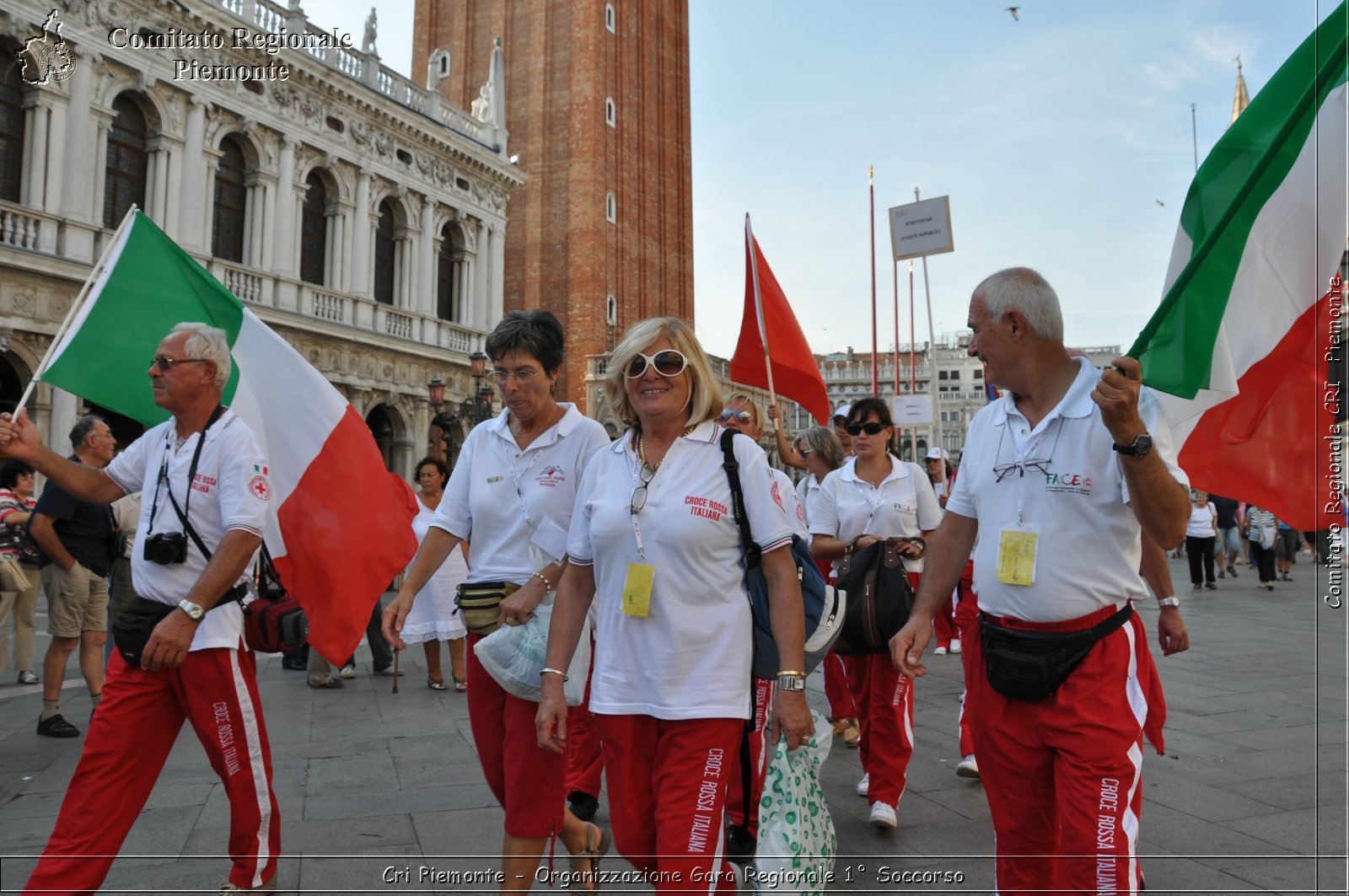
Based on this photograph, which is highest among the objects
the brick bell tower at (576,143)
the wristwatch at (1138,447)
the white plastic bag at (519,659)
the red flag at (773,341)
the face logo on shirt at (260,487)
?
the brick bell tower at (576,143)

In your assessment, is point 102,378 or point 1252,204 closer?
point 1252,204

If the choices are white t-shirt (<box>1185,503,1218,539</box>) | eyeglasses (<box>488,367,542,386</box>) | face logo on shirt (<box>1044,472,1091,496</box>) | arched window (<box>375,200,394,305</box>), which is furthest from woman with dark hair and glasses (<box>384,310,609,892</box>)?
arched window (<box>375,200,394,305</box>)

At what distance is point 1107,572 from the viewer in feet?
8.00

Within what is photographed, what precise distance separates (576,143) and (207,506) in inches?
1485

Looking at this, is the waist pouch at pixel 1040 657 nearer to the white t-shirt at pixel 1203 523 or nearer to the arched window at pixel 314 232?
the white t-shirt at pixel 1203 523

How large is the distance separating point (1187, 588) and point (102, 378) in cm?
1756

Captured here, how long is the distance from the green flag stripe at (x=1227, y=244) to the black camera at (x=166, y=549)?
3.05 m

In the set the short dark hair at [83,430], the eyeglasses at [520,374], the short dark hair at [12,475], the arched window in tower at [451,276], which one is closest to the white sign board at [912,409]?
the short dark hair at [12,475]

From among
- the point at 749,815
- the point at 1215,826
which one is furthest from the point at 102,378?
the point at 1215,826

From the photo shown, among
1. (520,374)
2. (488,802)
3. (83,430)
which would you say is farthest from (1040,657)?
(83,430)

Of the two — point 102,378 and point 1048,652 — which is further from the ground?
point 102,378

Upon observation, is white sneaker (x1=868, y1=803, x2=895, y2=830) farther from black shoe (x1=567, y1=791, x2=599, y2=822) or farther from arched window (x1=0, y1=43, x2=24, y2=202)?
arched window (x1=0, y1=43, x2=24, y2=202)

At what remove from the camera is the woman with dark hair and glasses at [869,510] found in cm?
448

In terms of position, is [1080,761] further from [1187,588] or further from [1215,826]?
[1187,588]
